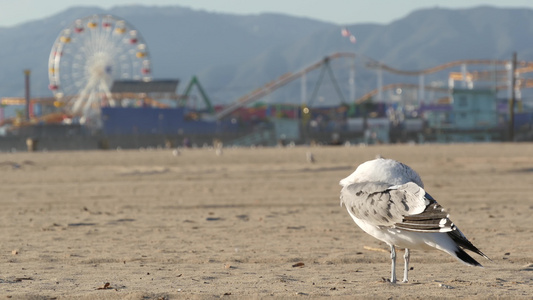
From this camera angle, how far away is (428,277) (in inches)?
274

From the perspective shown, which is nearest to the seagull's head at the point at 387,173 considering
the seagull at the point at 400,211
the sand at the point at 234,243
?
the seagull at the point at 400,211

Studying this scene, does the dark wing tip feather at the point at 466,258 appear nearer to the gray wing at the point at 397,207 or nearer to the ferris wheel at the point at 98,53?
the gray wing at the point at 397,207

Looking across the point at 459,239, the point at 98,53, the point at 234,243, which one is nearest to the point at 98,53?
the point at 98,53

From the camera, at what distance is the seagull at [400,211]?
5629mm

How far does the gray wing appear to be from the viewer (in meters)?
5.62

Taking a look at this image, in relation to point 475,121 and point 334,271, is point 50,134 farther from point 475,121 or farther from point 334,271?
point 334,271

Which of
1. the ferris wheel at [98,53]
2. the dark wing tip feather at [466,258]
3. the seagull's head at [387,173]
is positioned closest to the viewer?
the dark wing tip feather at [466,258]

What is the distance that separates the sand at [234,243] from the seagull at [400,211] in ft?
1.41

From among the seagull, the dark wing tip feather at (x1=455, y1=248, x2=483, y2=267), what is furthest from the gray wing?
the dark wing tip feather at (x1=455, y1=248, x2=483, y2=267)

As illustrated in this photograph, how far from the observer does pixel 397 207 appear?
591 cm

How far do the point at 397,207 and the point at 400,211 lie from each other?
0.04m

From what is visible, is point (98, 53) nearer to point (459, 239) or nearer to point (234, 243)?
point (234, 243)

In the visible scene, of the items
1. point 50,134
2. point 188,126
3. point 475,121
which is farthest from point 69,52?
point 475,121

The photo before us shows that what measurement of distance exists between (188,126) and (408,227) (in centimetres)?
7148
